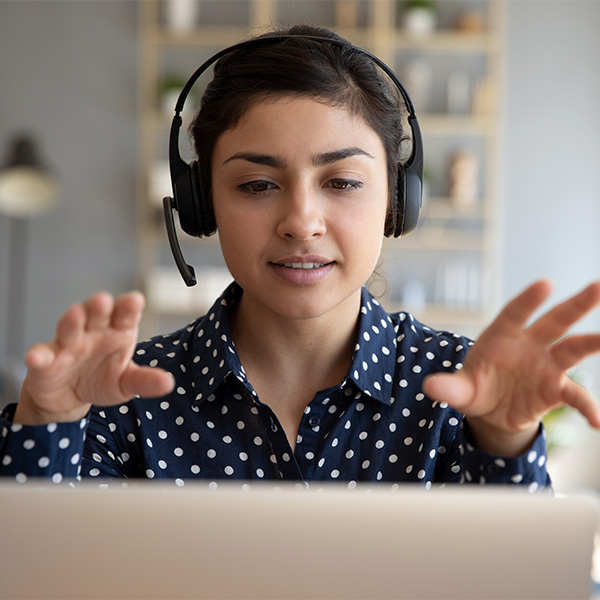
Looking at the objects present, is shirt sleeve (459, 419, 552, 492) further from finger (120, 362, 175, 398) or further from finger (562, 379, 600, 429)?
finger (120, 362, 175, 398)

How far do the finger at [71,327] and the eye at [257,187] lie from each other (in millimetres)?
386

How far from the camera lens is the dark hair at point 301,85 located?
1.08 m

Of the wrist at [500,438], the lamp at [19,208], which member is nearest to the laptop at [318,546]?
the wrist at [500,438]

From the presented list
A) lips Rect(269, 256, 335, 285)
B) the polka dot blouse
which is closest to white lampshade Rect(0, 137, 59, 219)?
the polka dot blouse

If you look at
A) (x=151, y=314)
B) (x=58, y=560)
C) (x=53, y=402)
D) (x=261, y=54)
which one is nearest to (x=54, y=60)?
(x=151, y=314)

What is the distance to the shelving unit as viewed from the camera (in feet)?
13.2

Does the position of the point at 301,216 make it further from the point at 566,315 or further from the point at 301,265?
the point at 566,315

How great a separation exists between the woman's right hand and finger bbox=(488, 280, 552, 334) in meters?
0.31

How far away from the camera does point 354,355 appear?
44.1 inches

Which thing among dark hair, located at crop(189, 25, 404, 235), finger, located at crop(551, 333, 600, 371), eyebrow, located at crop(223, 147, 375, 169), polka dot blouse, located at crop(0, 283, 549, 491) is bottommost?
polka dot blouse, located at crop(0, 283, 549, 491)

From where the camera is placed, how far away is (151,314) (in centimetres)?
421

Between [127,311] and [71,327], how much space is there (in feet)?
0.18

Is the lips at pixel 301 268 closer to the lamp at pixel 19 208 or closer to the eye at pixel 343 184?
the eye at pixel 343 184

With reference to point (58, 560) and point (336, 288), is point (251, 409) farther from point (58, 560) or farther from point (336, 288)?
point (58, 560)
